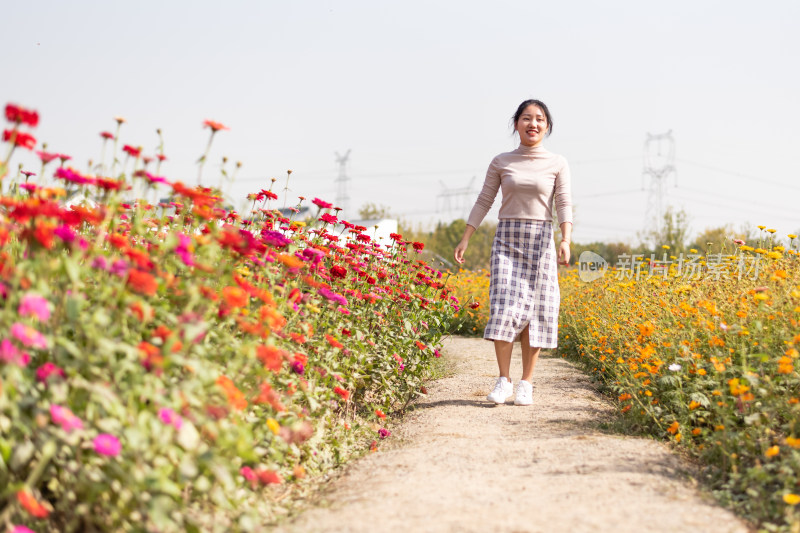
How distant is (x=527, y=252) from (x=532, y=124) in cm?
84

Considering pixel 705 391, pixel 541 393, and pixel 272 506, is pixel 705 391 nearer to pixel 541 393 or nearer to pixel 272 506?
pixel 541 393

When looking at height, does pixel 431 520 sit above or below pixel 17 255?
below

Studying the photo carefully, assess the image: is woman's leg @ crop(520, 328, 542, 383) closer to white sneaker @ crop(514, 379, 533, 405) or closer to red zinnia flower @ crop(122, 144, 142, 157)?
white sneaker @ crop(514, 379, 533, 405)

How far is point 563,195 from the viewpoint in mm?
4598

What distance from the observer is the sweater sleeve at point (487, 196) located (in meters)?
4.74

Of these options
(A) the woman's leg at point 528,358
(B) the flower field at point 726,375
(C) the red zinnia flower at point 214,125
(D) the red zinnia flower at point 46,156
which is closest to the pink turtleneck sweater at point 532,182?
(A) the woman's leg at point 528,358

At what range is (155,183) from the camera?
8.13 feet

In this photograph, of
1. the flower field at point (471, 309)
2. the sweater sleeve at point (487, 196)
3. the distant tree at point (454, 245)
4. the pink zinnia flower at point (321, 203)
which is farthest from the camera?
the distant tree at point (454, 245)

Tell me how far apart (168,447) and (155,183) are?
999mm

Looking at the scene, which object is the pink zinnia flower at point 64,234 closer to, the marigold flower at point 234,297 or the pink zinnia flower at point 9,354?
the pink zinnia flower at point 9,354

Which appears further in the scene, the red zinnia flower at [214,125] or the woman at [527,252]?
the woman at [527,252]

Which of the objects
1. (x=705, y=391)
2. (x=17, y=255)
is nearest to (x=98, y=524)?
(x=17, y=255)

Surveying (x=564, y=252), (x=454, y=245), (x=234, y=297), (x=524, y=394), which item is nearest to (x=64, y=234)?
(x=234, y=297)

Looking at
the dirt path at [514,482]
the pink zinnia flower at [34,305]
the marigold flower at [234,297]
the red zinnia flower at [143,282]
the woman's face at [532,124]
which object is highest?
the woman's face at [532,124]
